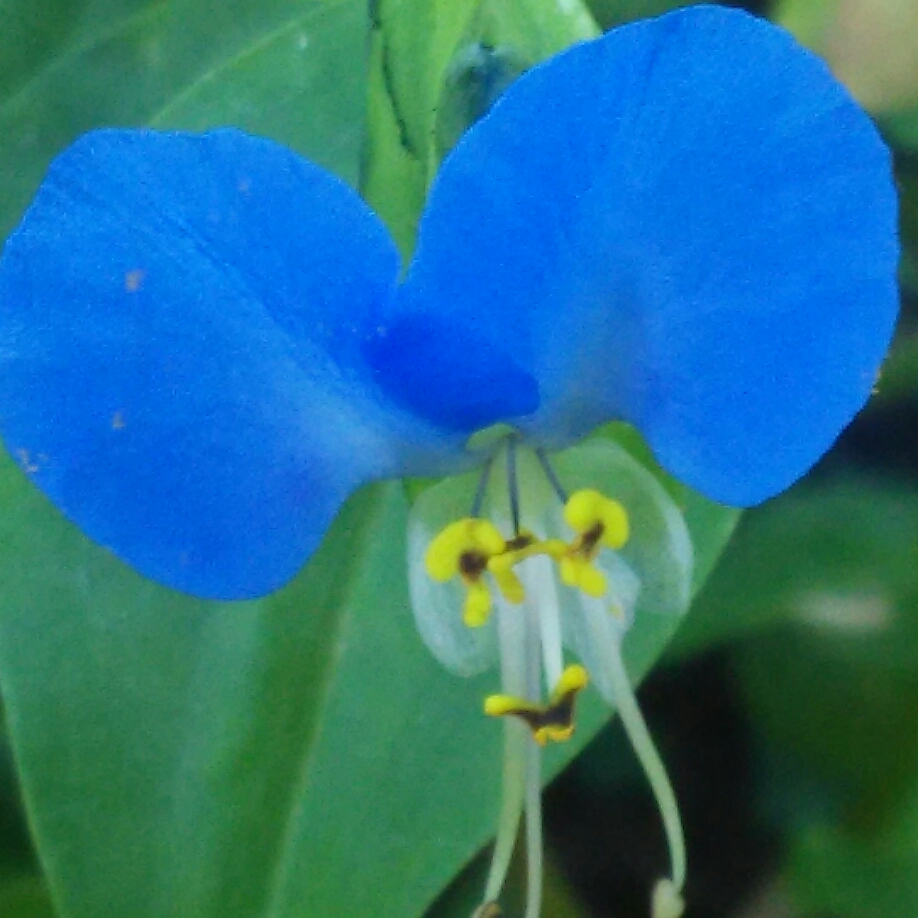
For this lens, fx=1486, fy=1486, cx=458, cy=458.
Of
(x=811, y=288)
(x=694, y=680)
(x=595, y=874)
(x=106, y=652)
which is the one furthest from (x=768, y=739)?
(x=811, y=288)

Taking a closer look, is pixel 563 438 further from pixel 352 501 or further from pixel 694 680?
pixel 694 680

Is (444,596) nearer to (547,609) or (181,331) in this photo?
(547,609)

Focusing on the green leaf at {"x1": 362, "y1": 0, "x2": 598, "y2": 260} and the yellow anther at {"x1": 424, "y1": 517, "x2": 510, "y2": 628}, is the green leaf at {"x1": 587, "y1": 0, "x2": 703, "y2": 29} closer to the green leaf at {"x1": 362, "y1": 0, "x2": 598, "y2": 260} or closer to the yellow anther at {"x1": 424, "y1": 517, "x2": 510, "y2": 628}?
the green leaf at {"x1": 362, "y1": 0, "x2": 598, "y2": 260}

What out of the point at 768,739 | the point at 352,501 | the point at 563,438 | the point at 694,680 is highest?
the point at 563,438

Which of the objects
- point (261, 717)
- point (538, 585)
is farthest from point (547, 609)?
point (261, 717)

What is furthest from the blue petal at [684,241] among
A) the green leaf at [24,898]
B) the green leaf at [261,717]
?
the green leaf at [24,898]

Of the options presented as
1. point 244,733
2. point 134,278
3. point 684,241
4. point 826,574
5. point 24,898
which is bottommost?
point 826,574

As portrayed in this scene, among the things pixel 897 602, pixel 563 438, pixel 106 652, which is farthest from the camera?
pixel 897 602
